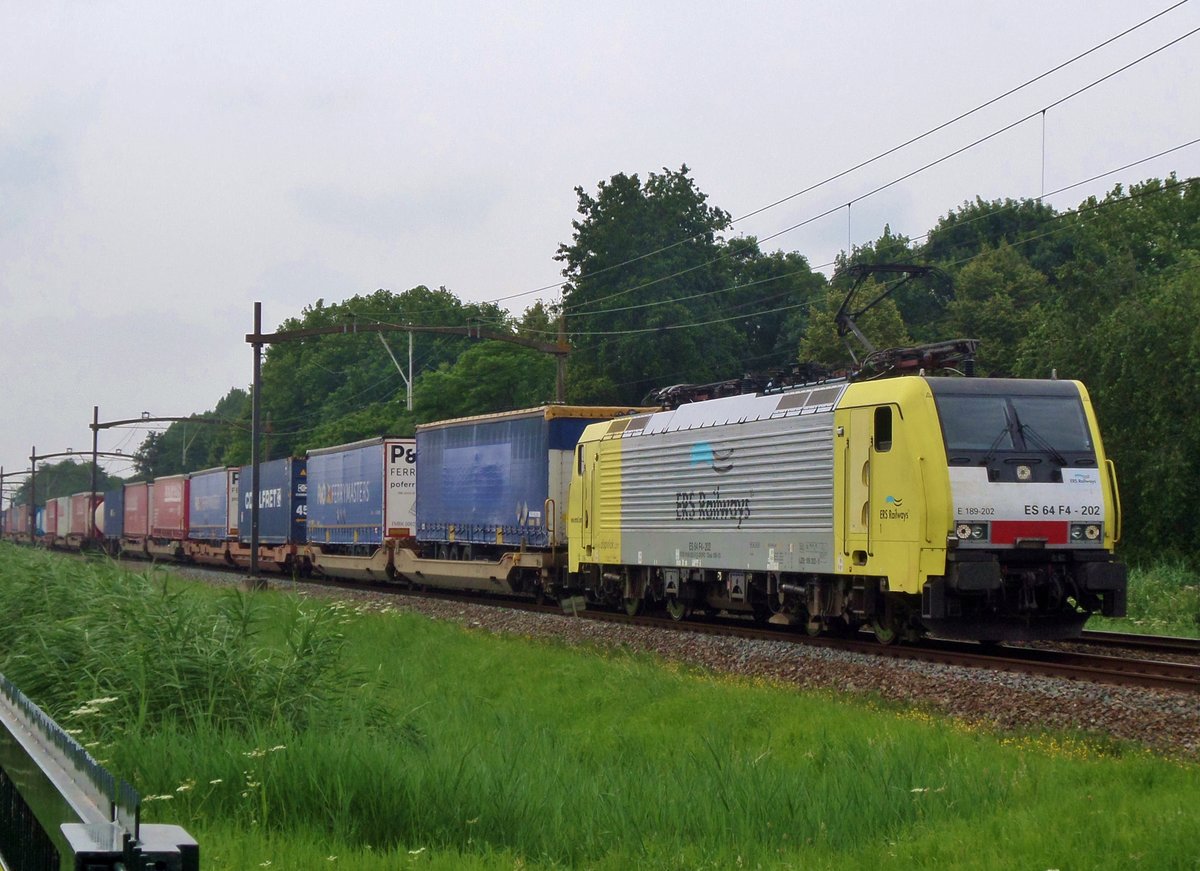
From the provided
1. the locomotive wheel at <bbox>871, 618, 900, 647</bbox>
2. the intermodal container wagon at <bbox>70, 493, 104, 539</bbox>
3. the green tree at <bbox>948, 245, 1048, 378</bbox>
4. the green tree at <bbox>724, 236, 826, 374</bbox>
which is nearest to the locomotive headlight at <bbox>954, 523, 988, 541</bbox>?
the locomotive wheel at <bbox>871, 618, 900, 647</bbox>

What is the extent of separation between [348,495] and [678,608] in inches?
642

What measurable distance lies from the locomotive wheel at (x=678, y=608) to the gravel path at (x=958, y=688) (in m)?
2.00

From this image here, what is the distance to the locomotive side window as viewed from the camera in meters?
15.6

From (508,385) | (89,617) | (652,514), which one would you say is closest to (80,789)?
(89,617)

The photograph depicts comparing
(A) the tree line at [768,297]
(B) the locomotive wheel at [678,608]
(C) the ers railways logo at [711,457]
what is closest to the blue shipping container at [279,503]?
(A) the tree line at [768,297]

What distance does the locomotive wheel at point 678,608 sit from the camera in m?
21.1

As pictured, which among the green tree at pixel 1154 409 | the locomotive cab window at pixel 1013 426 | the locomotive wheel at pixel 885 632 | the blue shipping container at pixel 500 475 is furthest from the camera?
the green tree at pixel 1154 409

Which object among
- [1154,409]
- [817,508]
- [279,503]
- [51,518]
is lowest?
[51,518]

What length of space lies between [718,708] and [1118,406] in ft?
86.0

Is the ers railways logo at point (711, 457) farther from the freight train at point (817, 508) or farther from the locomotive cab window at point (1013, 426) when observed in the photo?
the locomotive cab window at point (1013, 426)

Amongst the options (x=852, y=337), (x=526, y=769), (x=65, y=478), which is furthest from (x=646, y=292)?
(x=65, y=478)

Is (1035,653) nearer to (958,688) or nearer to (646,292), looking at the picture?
(958,688)

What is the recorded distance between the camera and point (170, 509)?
54219mm

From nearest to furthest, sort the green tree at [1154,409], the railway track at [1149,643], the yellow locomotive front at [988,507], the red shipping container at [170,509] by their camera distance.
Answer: the yellow locomotive front at [988,507] < the railway track at [1149,643] < the green tree at [1154,409] < the red shipping container at [170,509]
